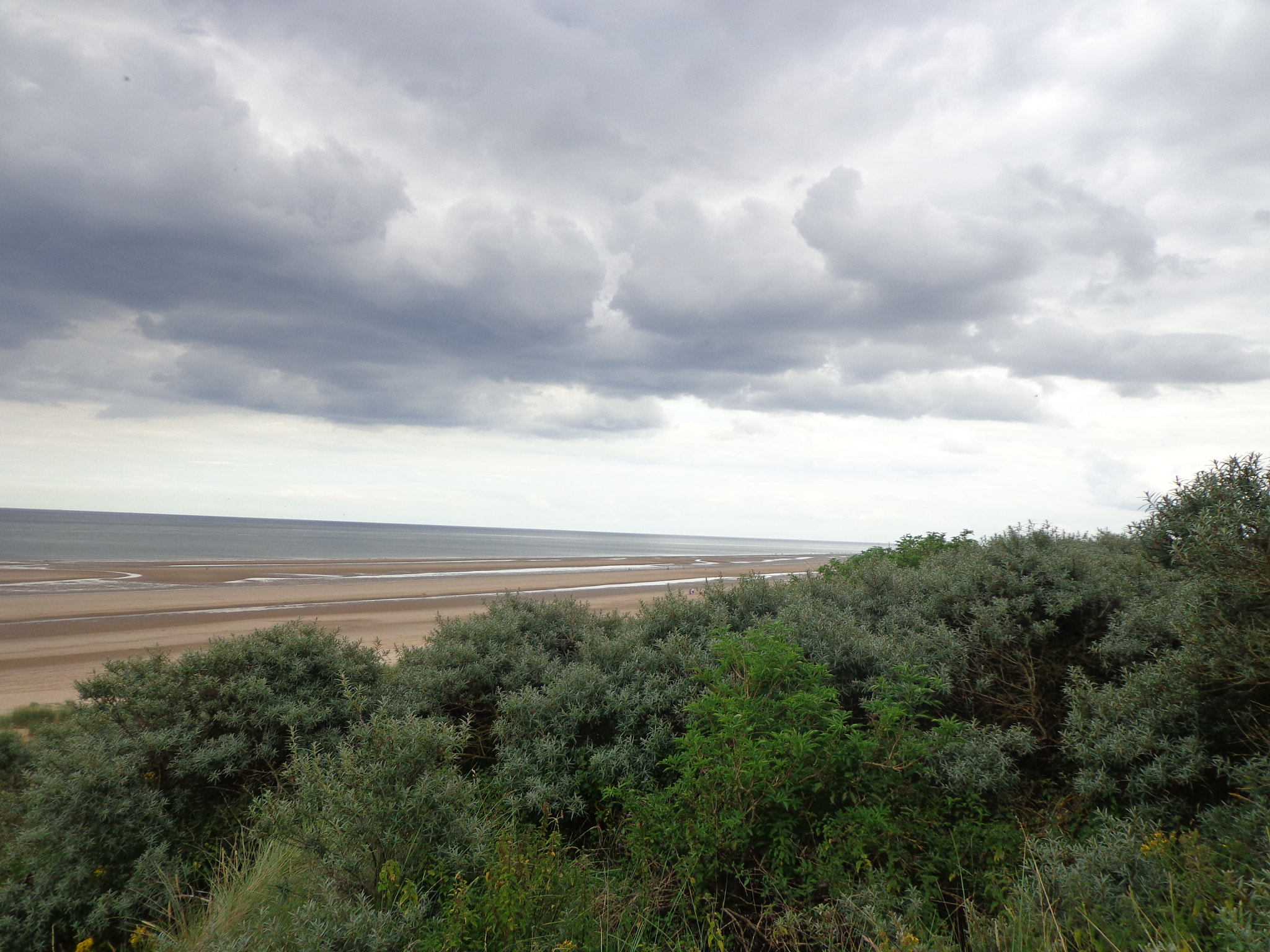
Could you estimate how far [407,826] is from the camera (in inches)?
173

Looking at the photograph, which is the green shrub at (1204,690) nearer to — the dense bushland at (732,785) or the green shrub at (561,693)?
the dense bushland at (732,785)

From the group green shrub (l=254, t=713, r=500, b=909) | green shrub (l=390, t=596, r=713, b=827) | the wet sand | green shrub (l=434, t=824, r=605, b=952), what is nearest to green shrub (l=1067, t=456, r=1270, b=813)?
green shrub (l=390, t=596, r=713, b=827)

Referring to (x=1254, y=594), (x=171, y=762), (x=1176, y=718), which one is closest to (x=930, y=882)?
(x=1176, y=718)

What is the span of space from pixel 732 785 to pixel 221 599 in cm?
3453

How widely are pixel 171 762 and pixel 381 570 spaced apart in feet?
160

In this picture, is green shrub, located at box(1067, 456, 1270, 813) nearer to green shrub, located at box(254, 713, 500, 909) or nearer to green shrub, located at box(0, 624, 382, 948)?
green shrub, located at box(254, 713, 500, 909)

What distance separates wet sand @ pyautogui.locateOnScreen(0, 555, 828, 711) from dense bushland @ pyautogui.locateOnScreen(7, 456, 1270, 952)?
1452 mm

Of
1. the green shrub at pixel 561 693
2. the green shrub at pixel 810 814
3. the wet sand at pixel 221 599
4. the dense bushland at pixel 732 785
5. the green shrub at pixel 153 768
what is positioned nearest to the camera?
the dense bushland at pixel 732 785

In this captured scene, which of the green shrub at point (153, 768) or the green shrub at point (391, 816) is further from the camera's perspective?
the green shrub at point (153, 768)

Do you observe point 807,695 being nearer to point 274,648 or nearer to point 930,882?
point 930,882

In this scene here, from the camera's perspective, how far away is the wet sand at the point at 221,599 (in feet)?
62.3

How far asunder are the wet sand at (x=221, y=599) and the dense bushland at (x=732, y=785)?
145cm

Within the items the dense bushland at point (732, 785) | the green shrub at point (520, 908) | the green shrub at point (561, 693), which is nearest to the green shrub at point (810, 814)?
the dense bushland at point (732, 785)

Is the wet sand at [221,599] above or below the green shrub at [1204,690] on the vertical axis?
below
